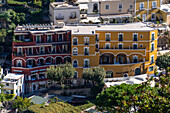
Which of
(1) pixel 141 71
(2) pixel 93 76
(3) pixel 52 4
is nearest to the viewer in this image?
(2) pixel 93 76

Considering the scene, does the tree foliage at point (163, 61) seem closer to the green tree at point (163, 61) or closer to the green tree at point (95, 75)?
the green tree at point (163, 61)

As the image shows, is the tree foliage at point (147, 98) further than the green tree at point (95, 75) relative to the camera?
No

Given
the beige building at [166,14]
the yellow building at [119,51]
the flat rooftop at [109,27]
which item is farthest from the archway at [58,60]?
the beige building at [166,14]

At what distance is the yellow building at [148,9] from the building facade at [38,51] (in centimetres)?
2187

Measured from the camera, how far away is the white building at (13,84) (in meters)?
94.6

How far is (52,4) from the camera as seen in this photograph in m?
111

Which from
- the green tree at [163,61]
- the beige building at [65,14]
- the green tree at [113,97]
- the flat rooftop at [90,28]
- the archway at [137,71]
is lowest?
the green tree at [113,97]

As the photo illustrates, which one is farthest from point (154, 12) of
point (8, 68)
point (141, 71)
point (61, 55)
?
point (8, 68)

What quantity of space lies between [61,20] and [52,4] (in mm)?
5553

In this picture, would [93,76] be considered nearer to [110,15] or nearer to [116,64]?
[116,64]

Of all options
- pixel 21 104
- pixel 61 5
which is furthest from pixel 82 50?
pixel 21 104

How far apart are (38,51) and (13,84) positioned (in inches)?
368

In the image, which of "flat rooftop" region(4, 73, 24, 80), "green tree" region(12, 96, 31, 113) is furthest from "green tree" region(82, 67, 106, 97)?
"green tree" region(12, 96, 31, 113)

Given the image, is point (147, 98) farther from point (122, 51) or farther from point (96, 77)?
point (122, 51)
